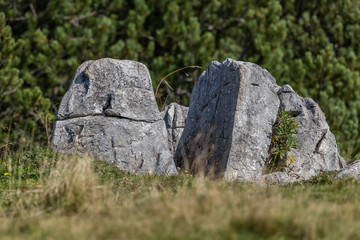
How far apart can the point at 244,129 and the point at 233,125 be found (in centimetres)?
30

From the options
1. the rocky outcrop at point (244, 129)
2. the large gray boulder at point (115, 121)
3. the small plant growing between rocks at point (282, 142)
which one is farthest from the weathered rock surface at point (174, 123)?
the small plant growing between rocks at point (282, 142)

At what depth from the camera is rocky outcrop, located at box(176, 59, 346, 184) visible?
10.6 metres

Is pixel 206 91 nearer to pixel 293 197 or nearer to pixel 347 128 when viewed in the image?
pixel 293 197

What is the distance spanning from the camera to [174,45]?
20453 millimetres

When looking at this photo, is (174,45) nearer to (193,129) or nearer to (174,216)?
(193,129)

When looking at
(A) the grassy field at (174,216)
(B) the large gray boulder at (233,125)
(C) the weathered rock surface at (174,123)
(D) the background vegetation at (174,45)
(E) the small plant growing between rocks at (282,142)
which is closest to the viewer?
(A) the grassy field at (174,216)

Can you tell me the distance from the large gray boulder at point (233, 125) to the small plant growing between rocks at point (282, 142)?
0.92 feet

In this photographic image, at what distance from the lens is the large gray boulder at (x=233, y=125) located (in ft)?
34.7

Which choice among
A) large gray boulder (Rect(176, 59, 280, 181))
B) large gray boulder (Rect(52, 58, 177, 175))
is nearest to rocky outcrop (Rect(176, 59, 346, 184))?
large gray boulder (Rect(176, 59, 280, 181))

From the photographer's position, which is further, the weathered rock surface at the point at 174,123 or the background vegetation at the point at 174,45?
the background vegetation at the point at 174,45

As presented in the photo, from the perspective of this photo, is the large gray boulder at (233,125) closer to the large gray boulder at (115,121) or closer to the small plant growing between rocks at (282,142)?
the small plant growing between rocks at (282,142)

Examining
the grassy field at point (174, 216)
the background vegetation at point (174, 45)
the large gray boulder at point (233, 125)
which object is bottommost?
the grassy field at point (174, 216)

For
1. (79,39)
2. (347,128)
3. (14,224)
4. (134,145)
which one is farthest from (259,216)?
(347,128)

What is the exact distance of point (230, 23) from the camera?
73.5 ft
